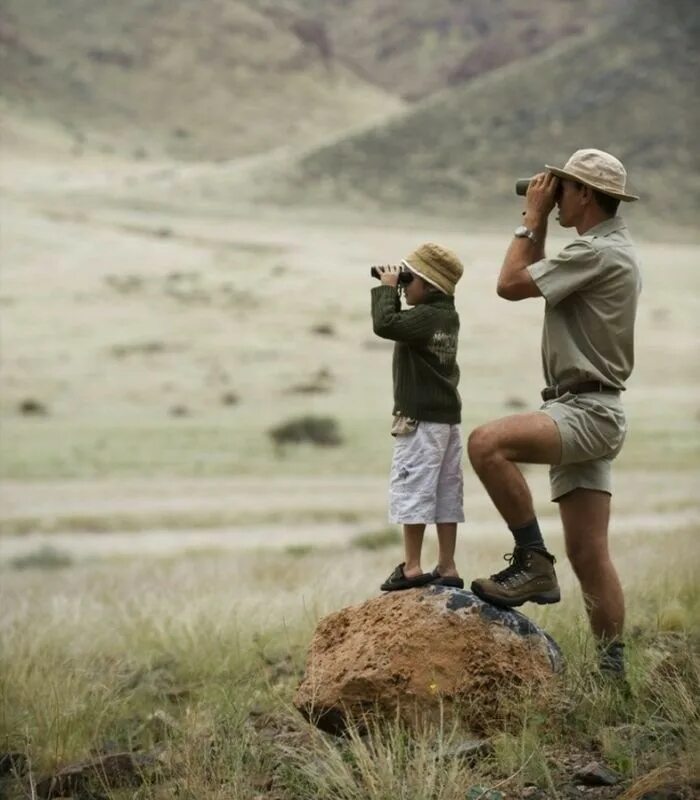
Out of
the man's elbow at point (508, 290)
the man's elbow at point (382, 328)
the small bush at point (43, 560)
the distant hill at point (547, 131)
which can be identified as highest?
the distant hill at point (547, 131)

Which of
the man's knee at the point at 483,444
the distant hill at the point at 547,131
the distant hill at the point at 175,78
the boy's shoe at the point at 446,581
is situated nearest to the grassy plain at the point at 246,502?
the boy's shoe at the point at 446,581

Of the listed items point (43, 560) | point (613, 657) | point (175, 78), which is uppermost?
point (175, 78)

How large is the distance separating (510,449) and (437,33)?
167 m

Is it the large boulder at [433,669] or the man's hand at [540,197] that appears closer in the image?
the large boulder at [433,669]

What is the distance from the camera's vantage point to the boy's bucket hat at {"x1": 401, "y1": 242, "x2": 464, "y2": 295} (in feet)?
19.6

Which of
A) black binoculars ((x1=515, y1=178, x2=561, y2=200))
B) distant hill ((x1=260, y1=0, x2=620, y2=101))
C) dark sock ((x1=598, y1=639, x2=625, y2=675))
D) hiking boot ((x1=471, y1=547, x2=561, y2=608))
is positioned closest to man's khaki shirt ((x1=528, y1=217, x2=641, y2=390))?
black binoculars ((x1=515, y1=178, x2=561, y2=200))

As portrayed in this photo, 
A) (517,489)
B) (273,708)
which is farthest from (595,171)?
(273,708)

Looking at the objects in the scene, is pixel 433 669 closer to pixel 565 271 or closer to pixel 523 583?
pixel 523 583

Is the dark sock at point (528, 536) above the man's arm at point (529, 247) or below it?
below

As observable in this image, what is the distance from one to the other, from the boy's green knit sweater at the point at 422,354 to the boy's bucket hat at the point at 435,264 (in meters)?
0.08

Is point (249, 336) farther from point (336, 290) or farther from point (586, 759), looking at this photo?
point (586, 759)

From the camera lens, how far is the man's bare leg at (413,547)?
5930mm

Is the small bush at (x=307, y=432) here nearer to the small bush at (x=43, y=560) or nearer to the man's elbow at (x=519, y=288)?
the small bush at (x=43, y=560)

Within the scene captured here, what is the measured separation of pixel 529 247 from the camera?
18.9 ft
